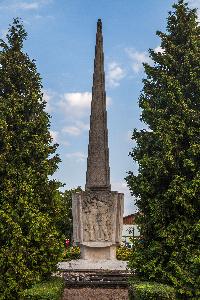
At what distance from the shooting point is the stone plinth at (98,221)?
17922 mm

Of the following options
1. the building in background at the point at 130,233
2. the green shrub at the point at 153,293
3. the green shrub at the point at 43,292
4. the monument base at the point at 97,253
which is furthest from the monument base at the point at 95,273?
the green shrub at the point at 153,293

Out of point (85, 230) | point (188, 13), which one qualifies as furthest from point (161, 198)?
point (188, 13)

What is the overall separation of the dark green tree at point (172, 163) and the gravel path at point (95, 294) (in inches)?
72.7

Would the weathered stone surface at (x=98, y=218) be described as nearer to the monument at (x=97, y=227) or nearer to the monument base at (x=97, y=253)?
the monument at (x=97, y=227)

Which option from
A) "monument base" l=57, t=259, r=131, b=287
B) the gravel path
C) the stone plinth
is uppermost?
the stone plinth

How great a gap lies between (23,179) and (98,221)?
460cm

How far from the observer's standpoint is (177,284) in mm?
13188

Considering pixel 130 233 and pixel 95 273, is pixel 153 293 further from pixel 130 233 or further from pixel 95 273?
pixel 130 233

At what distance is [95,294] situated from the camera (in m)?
15.6

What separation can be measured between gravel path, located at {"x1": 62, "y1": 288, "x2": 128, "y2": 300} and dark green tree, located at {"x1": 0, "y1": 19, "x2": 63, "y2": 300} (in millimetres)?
1694

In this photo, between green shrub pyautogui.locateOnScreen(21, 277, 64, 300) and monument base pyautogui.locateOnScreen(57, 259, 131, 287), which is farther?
monument base pyautogui.locateOnScreen(57, 259, 131, 287)

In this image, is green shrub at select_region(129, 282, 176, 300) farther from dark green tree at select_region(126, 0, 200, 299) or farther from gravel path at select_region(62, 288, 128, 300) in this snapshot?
gravel path at select_region(62, 288, 128, 300)

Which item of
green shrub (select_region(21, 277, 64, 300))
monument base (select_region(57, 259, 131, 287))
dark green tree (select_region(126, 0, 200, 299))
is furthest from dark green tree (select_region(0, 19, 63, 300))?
dark green tree (select_region(126, 0, 200, 299))

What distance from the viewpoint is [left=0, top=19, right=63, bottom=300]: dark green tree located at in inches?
544
